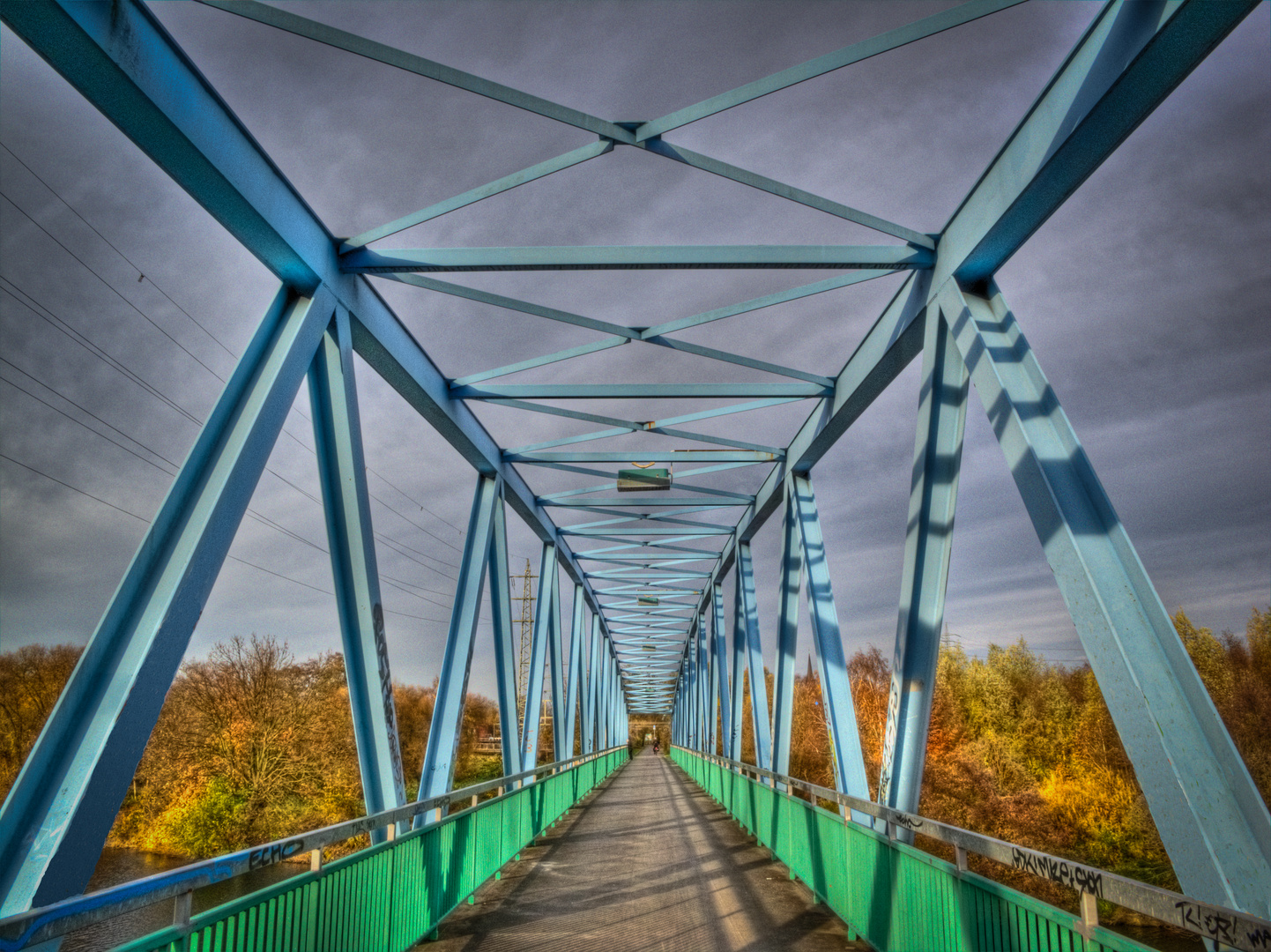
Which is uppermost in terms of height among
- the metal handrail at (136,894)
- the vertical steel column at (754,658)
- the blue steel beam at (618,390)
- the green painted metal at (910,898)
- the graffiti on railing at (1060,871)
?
the blue steel beam at (618,390)

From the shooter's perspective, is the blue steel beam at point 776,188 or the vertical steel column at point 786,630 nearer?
the blue steel beam at point 776,188

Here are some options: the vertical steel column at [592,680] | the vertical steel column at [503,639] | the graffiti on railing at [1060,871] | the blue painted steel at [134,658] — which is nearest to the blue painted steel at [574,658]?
the vertical steel column at [592,680]

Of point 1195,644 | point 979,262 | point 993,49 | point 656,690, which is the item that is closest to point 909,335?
point 979,262

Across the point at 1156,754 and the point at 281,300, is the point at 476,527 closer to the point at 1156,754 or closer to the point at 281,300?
the point at 281,300

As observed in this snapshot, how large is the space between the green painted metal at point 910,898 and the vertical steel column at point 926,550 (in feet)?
2.55

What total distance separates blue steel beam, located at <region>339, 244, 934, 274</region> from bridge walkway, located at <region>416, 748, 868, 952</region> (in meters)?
5.23

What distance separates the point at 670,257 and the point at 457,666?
5.50 metres

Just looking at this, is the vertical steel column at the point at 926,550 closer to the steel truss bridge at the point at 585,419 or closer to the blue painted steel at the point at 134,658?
the steel truss bridge at the point at 585,419

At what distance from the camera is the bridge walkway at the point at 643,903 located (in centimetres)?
567

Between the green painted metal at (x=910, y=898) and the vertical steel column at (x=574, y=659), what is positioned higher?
the vertical steel column at (x=574, y=659)

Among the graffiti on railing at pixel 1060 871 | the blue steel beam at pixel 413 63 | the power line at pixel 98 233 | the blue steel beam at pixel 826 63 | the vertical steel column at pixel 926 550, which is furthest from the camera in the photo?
the power line at pixel 98 233

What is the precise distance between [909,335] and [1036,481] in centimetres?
275

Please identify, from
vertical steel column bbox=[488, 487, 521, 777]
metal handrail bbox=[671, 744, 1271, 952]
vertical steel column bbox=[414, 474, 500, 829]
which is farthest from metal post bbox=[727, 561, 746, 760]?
metal handrail bbox=[671, 744, 1271, 952]

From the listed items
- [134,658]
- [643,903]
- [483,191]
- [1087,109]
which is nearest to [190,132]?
[483,191]
